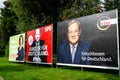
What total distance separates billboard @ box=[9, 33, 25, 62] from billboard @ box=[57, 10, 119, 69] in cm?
807

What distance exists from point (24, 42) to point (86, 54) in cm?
1104

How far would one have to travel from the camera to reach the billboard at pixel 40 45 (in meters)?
21.0

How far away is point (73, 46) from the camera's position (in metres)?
18.0

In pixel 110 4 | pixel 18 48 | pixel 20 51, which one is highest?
pixel 110 4

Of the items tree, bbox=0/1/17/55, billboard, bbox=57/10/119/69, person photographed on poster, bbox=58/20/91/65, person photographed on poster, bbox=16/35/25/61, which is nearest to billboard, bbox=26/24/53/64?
person photographed on poster, bbox=16/35/25/61

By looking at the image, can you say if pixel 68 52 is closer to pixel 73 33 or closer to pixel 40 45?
pixel 73 33

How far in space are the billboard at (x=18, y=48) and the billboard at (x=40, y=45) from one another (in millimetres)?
1275

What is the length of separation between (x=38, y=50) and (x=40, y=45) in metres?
0.61

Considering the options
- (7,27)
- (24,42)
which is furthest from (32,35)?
(7,27)

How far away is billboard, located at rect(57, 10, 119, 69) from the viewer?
1476 cm

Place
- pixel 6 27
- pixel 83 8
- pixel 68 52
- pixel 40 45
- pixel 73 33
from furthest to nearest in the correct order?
pixel 6 27
pixel 83 8
pixel 40 45
pixel 68 52
pixel 73 33

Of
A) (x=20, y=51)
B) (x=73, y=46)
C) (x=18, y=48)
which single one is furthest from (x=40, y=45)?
(x=18, y=48)

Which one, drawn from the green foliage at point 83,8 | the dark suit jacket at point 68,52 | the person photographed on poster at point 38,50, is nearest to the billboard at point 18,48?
the person photographed on poster at point 38,50

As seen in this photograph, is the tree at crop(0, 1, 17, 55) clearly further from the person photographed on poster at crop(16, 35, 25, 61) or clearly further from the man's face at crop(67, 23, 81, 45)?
the man's face at crop(67, 23, 81, 45)
